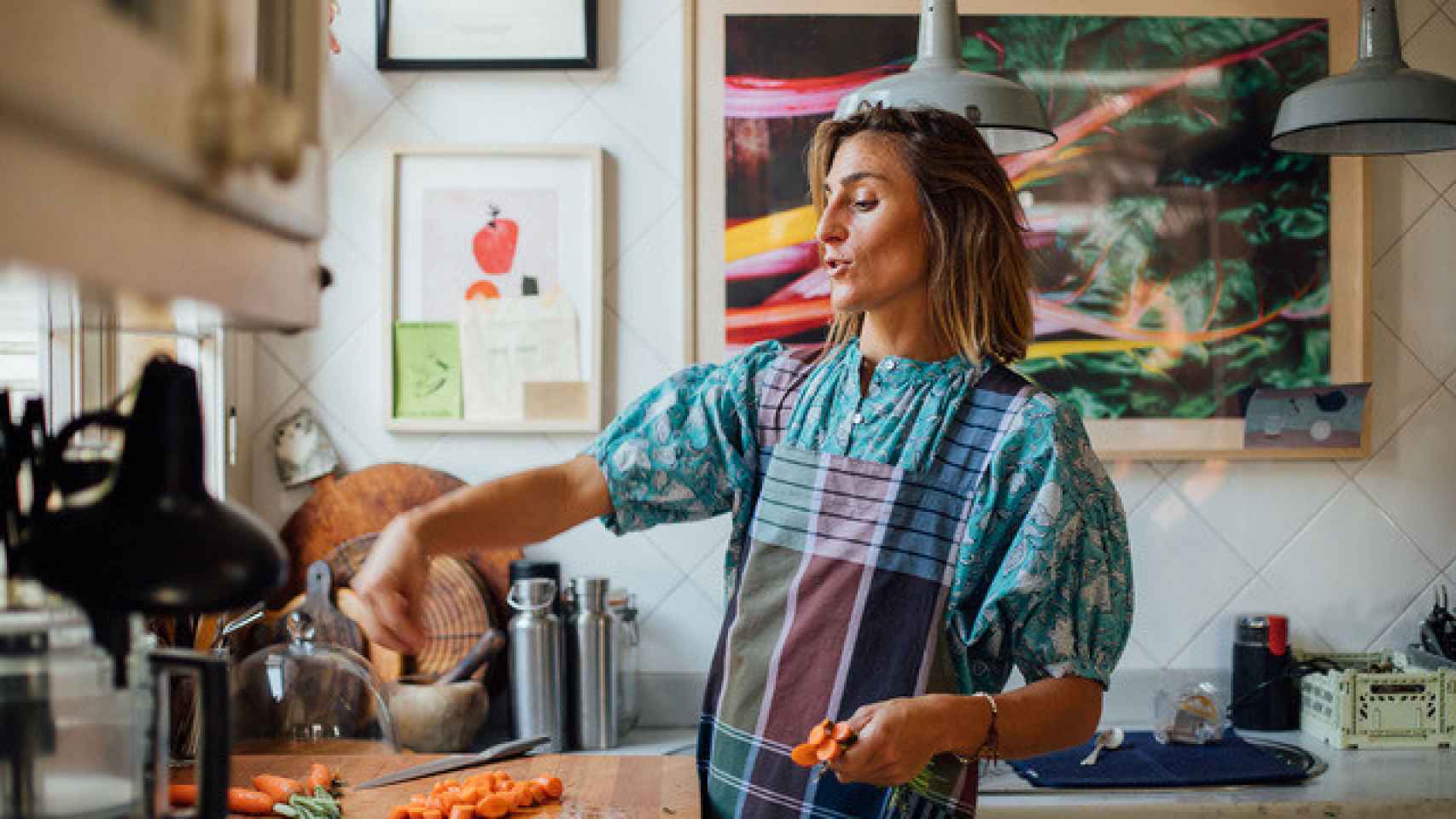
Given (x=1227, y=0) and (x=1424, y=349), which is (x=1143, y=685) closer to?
(x=1424, y=349)

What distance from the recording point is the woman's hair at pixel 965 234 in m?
1.44

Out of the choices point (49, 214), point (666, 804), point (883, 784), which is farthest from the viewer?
point (666, 804)

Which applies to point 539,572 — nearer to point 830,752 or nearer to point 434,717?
point 434,717

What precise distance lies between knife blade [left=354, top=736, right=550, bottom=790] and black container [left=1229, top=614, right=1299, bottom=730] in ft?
4.29

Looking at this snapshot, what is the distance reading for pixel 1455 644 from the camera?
7.74 ft

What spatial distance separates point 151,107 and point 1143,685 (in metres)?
2.32

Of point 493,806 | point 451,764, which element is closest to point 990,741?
point 493,806

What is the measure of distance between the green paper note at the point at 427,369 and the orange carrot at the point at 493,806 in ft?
3.46

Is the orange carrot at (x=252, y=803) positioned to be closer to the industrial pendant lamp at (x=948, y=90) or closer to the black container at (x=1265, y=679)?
the industrial pendant lamp at (x=948, y=90)

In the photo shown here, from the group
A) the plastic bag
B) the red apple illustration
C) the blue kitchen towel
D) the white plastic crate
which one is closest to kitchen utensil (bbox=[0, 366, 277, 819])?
the blue kitchen towel

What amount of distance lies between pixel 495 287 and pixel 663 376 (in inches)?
13.8

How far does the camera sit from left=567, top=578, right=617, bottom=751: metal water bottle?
2.24 metres

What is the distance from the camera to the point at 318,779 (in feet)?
5.19

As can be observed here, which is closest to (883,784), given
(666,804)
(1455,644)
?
(666,804)
